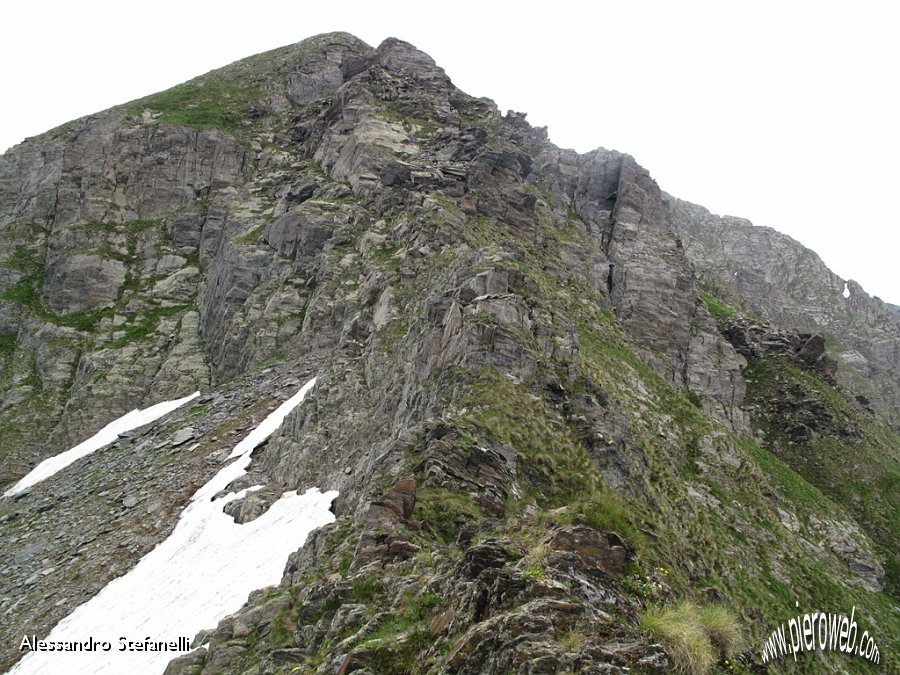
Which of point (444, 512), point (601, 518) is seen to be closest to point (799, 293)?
point (444, 512)

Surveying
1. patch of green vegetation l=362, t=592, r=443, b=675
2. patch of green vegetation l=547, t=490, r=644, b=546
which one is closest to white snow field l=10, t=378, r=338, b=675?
patch of green vegetation l=362, t=592, r=443, b=675

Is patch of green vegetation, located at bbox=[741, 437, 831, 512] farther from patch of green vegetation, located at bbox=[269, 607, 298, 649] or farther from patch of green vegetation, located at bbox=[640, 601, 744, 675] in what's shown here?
patch of green vegetation, located at bbox=[269, 607, 298, 649]

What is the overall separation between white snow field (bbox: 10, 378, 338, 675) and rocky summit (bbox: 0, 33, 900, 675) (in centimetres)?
95

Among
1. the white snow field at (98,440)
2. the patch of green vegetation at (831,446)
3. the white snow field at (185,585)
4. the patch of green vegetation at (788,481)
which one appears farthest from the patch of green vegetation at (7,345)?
the patch of green vegetation at (831,446)

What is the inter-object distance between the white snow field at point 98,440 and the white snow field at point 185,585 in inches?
807

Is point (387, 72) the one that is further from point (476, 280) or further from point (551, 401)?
point (551, 401)

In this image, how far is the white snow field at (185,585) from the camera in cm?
2105

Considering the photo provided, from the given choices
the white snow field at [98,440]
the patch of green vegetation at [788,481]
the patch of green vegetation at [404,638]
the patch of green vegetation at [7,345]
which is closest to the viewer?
the patch of green vegetation at [404,638]

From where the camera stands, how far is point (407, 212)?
49.5 metres

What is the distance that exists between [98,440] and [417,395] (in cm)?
3331

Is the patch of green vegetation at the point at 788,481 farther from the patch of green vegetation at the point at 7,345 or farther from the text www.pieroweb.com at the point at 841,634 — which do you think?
the patch of green vegetation at the point at 7,345

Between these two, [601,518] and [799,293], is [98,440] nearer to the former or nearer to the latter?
[601,518]

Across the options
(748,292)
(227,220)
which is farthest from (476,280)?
(748,292)

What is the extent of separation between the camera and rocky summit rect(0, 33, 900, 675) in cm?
1241
